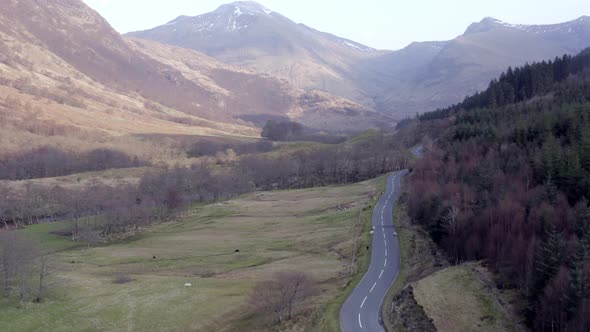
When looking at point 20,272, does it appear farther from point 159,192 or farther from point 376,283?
point 159,192

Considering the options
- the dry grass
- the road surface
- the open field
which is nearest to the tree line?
the open field

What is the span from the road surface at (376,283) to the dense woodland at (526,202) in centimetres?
629

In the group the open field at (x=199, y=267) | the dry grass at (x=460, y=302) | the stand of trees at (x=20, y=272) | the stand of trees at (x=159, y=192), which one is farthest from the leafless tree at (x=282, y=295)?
the stand of trees at (x=159, y=192)

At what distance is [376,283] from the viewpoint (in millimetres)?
63062

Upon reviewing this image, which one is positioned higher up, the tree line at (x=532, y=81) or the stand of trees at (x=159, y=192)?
the tree line at (x=532, y=81)

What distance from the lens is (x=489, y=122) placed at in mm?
127688

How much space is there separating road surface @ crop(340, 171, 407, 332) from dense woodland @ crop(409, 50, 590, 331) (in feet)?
20.6

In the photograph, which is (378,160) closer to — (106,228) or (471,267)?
(106,228)

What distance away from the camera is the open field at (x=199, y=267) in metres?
59.3

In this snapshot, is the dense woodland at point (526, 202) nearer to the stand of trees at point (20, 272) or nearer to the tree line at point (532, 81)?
the tree line at point (532, 81)

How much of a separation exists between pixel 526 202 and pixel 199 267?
154ft

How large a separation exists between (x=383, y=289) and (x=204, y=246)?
4584 centimetres

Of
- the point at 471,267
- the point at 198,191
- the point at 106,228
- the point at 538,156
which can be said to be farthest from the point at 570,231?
the point at 198,191

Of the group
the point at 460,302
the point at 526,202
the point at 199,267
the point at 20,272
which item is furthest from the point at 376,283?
the point at 20,272
